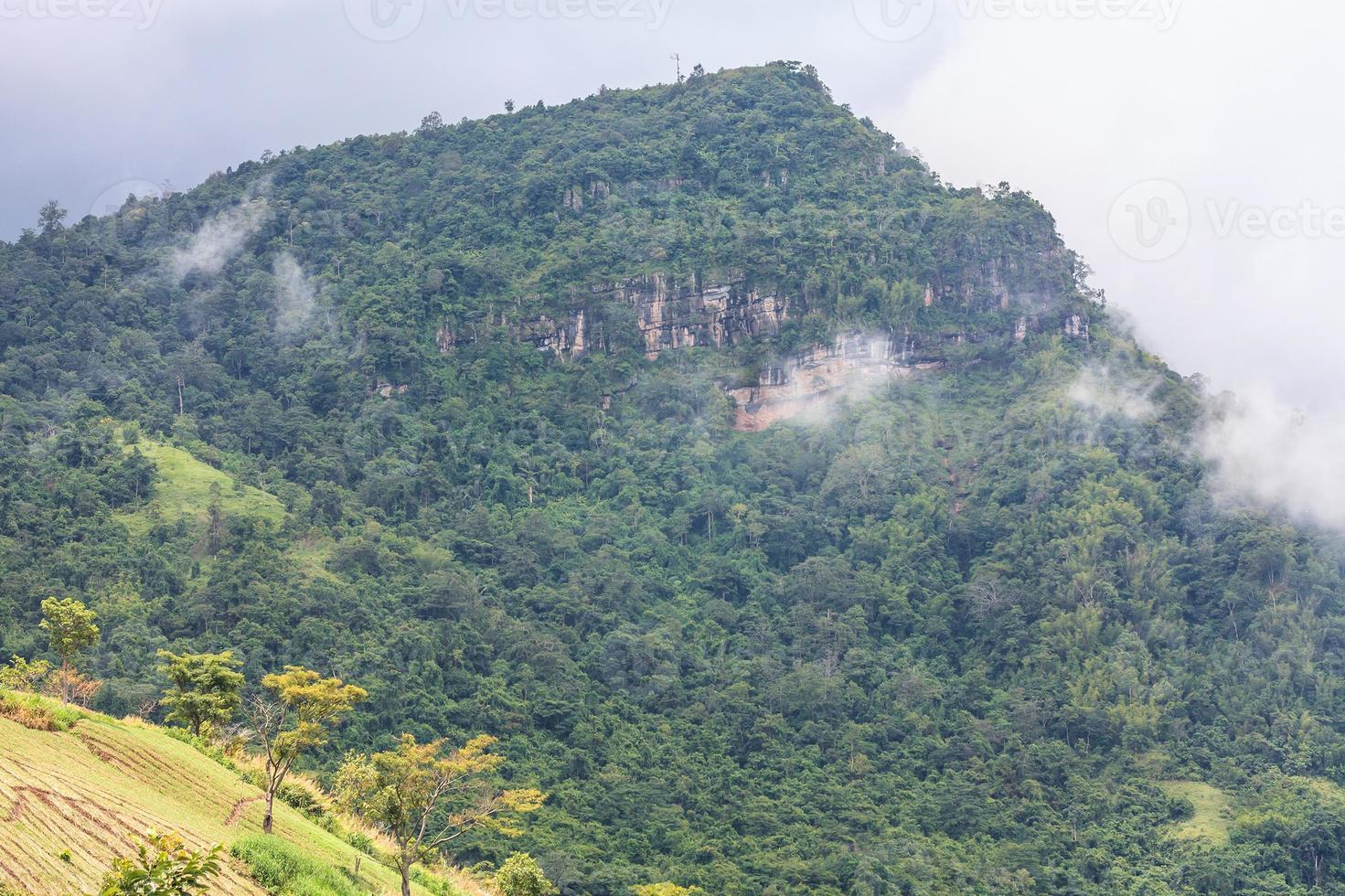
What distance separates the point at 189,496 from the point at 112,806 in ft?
173

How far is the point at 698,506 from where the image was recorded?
81.8 m

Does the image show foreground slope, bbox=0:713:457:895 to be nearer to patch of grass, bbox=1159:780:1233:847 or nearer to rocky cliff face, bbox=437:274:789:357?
patch of grass, bbox=1159:780:1233:847

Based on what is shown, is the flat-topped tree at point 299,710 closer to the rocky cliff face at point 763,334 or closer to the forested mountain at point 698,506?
the forested mountain at point 698,506

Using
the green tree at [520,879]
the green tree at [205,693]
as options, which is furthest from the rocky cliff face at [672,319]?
the green tree at [520,879]

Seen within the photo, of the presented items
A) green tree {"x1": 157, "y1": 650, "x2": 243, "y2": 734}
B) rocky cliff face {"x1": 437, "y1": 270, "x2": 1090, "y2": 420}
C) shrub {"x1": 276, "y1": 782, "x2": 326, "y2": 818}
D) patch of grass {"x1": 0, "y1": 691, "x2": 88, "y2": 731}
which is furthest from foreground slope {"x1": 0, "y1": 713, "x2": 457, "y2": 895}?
rocky cliff face {"x1": 437, "y1": 270, "x2": 1090, "y2": 420}

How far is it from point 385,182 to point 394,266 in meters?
15.9

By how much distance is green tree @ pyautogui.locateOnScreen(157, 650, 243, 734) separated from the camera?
3117cm

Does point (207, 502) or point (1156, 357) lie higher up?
point (1156, 357)

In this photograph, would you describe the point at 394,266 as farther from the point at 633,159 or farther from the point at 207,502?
the point at 207,502

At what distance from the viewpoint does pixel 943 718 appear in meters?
67.4

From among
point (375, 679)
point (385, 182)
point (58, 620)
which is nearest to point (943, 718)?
point (375, 679)

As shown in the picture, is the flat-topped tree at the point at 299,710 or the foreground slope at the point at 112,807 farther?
the flat-topped tree at the point at 299,710

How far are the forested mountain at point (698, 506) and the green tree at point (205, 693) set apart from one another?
21.7 m

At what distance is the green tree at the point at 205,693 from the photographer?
102 ft
